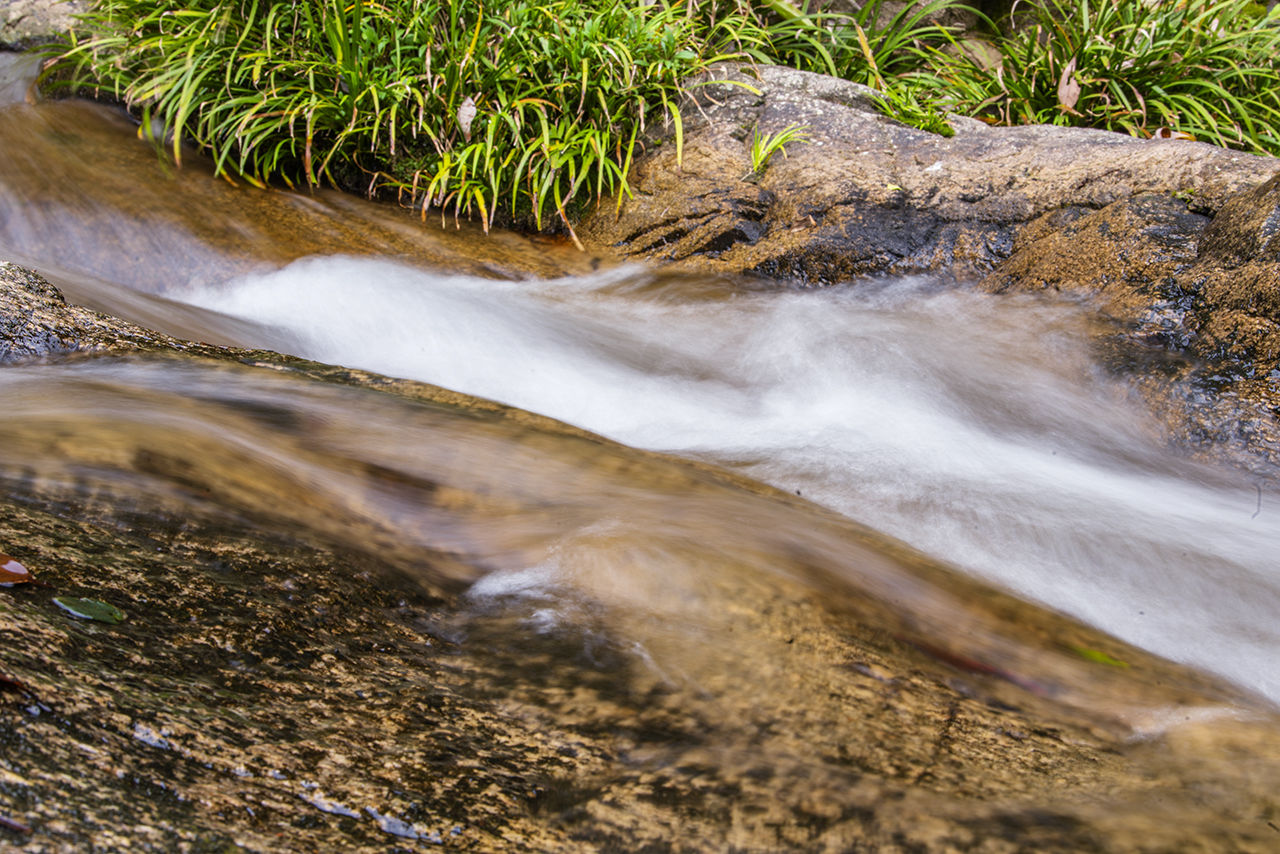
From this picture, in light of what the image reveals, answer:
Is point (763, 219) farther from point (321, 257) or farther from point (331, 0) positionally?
point (331, 0)

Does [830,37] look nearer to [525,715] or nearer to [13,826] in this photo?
[525,715]

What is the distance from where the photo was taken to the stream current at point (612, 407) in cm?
172

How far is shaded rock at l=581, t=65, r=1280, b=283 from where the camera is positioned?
391 centimetres

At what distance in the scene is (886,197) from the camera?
13.9 feet

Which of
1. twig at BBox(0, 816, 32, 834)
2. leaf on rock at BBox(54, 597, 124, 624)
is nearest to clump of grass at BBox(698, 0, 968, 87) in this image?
leaf on rock at BBox(54, 597, 124, 624)

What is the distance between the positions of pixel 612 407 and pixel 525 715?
2.14m

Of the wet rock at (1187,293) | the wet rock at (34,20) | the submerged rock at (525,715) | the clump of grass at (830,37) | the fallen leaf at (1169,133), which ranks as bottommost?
the submerged rock at (525,715)

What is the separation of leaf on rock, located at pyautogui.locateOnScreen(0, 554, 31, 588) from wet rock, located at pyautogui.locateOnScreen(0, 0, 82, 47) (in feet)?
19.0

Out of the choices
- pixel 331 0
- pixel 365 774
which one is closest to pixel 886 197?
pixel 331 0

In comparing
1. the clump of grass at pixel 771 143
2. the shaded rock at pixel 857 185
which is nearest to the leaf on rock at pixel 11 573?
the shaded rock at pixel 857 185

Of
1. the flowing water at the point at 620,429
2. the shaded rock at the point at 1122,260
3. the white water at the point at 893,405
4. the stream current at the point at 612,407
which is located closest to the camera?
the flowing water at the point at 620,429

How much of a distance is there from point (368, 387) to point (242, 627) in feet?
4.85

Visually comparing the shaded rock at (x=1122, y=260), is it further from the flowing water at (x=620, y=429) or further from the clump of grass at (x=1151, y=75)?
the clump of grass at (x=1151, y=75)

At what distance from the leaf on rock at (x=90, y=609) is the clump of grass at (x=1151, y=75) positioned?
5545mm
